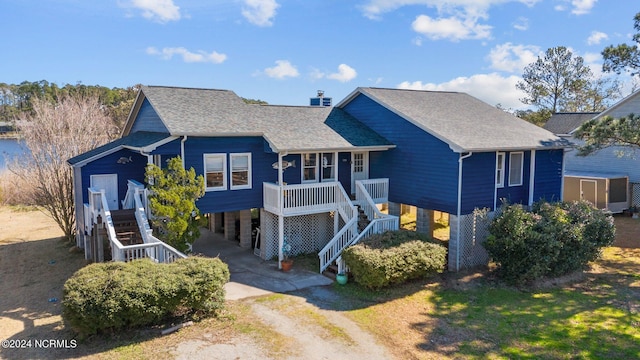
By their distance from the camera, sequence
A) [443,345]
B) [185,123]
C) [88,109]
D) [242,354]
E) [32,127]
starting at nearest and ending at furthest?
1. [242,354]
2. [443,345]
3. [185,123]
4. [32,127]
5. [88,109]

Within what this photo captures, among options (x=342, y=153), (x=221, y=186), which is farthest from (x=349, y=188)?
(x=221, y=186)

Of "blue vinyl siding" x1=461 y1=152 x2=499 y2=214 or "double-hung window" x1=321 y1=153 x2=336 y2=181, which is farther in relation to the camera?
"double-hung window" x1=321 y1=153 x2=336 y2=181

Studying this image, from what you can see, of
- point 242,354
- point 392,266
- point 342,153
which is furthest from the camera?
point 342,153

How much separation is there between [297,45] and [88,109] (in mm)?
12999

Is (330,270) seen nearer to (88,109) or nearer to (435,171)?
(435,171)

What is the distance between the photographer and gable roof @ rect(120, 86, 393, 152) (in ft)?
52.3

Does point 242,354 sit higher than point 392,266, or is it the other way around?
point 392,266

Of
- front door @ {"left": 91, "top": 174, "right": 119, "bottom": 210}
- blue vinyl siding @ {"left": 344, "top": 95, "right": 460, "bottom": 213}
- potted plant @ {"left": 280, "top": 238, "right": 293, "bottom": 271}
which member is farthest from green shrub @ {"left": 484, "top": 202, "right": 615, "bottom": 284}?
front door @ {"left": 91, "top": 174, "right": 119, "bottom": 210}

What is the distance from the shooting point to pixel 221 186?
643 inches

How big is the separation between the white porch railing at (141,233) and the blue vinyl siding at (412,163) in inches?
357

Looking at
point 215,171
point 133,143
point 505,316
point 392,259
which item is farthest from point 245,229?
point 505,316

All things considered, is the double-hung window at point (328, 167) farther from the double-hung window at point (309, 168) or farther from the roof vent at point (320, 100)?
the roof vent at point (320, 100)

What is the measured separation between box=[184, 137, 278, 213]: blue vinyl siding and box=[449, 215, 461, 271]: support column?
6870mm

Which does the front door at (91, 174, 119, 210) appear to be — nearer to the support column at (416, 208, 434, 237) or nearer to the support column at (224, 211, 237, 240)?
the support column at (224, 211, 237, 240)
